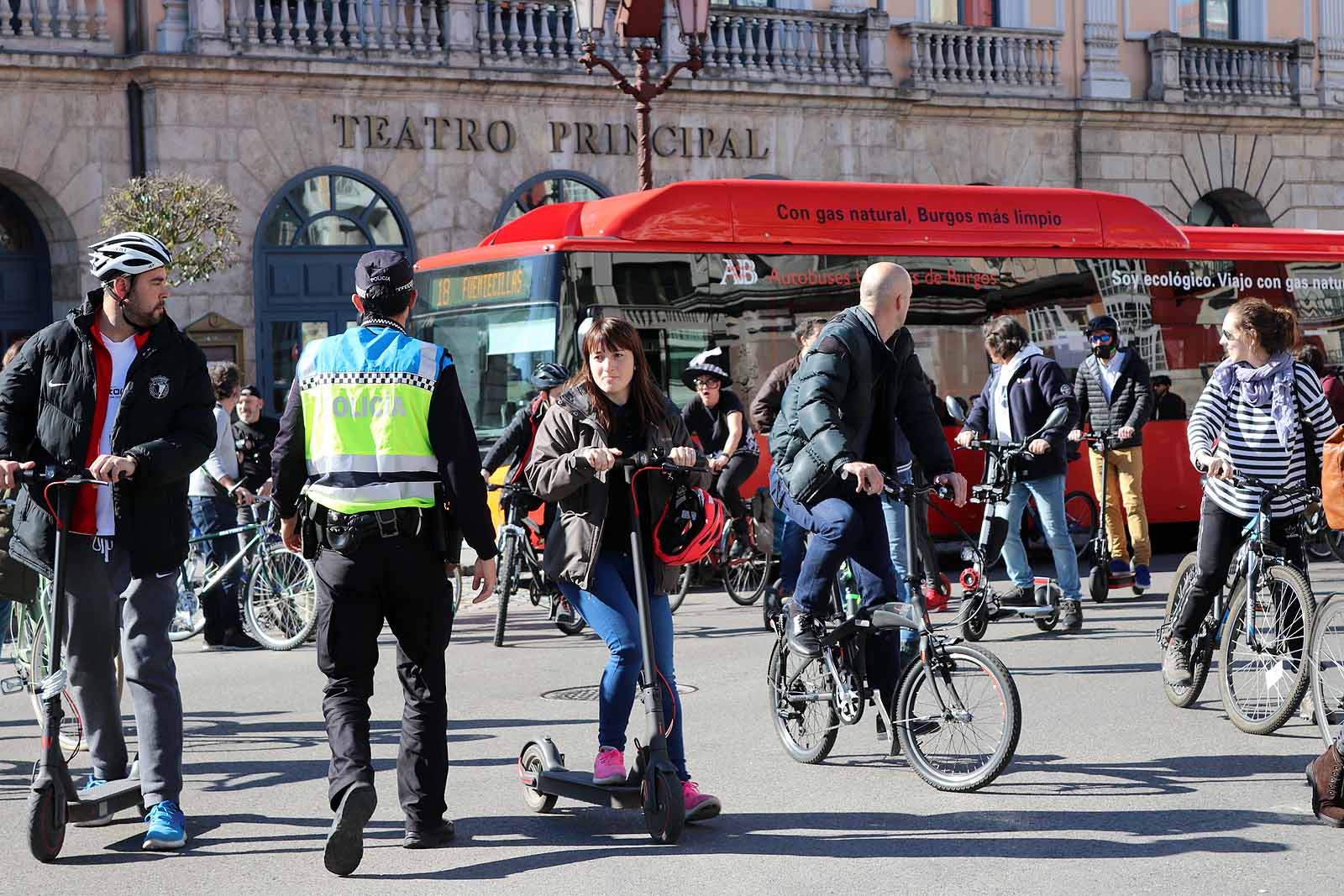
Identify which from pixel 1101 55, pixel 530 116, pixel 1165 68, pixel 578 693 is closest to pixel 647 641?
pixel 578 693

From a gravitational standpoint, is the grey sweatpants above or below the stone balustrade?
below

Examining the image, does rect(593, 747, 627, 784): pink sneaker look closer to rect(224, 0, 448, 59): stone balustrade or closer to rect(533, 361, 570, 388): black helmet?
rect(533, 361, 570, 388): black helmet

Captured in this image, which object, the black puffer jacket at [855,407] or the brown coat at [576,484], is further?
the black puffer jacket at [855,407]

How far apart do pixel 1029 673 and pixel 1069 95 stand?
772 inches

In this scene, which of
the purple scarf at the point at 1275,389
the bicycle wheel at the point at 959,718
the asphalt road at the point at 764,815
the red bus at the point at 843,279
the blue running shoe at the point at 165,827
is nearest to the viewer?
the asphalt road at the point at 764,815

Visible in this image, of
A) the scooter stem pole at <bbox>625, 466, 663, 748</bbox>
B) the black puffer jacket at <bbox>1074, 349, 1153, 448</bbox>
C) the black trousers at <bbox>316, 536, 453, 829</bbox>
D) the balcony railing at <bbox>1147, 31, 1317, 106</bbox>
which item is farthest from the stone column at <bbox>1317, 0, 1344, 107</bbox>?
the black trousers at <bbox>316, 536, 453, 829</bbox>

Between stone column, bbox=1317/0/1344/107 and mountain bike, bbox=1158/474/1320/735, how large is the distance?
2374 cm

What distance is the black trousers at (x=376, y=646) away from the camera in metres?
5.47

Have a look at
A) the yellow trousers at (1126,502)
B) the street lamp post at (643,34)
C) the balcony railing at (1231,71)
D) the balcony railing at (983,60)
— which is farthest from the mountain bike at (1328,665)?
the balcony railing at (1231,71)

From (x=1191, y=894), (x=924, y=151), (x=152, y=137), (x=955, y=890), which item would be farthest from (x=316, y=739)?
(x=924, y=151)

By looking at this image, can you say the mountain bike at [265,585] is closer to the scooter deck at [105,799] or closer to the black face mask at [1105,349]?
the scooter deck at [105,799]

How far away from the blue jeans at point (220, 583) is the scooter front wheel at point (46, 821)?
553 centimetres

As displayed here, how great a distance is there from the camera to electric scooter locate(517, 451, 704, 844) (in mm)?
5676

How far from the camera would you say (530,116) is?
23.4m
